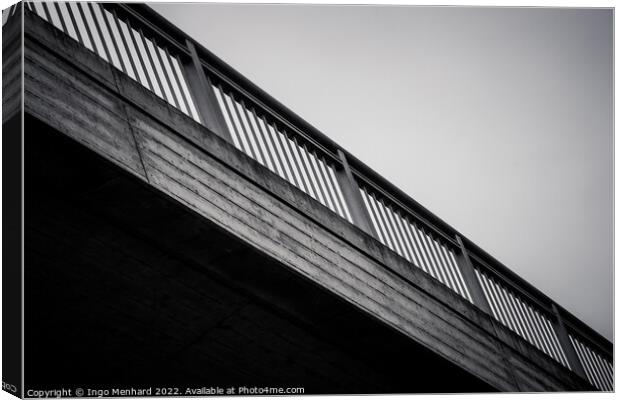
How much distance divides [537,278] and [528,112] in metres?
1.65

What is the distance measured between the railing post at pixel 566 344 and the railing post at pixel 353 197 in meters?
2.70

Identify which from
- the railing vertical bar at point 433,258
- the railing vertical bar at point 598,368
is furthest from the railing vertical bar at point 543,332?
the railing vertical bar at point 433,258

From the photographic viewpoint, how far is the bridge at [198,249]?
447 cm

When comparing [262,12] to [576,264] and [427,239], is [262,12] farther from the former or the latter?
[576,264]

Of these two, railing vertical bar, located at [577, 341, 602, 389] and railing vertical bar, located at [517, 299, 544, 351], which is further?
railing vertical bar, located at [577, 341, 602, 389]

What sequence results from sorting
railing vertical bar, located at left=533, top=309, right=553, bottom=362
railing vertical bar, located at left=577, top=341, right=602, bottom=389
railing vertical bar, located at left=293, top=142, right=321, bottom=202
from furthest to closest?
1. railing vertical bar, located at left=577, top=341, right=602, bottom=389
2. railing vertical bar, located at left=533, top=309, right=553, bottom=362
3. railing vertical bar, located at left=293, top=142, right=321, bottom=202

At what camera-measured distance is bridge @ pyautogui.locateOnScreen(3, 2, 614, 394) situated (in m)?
4.47

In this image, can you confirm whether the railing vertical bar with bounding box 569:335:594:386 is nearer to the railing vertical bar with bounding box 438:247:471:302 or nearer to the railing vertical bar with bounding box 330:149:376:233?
the railing vertical bar with bounding box 438:247:471:302

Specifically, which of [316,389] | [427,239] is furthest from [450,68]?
[316,389]

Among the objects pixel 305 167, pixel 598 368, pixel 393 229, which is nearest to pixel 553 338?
pixel 598 368

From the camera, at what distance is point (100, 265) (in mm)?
5020

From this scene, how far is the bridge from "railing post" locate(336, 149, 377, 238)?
0.04 ft

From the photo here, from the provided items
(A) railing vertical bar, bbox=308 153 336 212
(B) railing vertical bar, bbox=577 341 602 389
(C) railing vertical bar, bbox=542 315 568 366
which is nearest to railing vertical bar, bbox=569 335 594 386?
(B) railing vertical bar, bbox=577 341 602 389

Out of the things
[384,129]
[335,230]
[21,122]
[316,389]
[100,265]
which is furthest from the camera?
[384,129]
